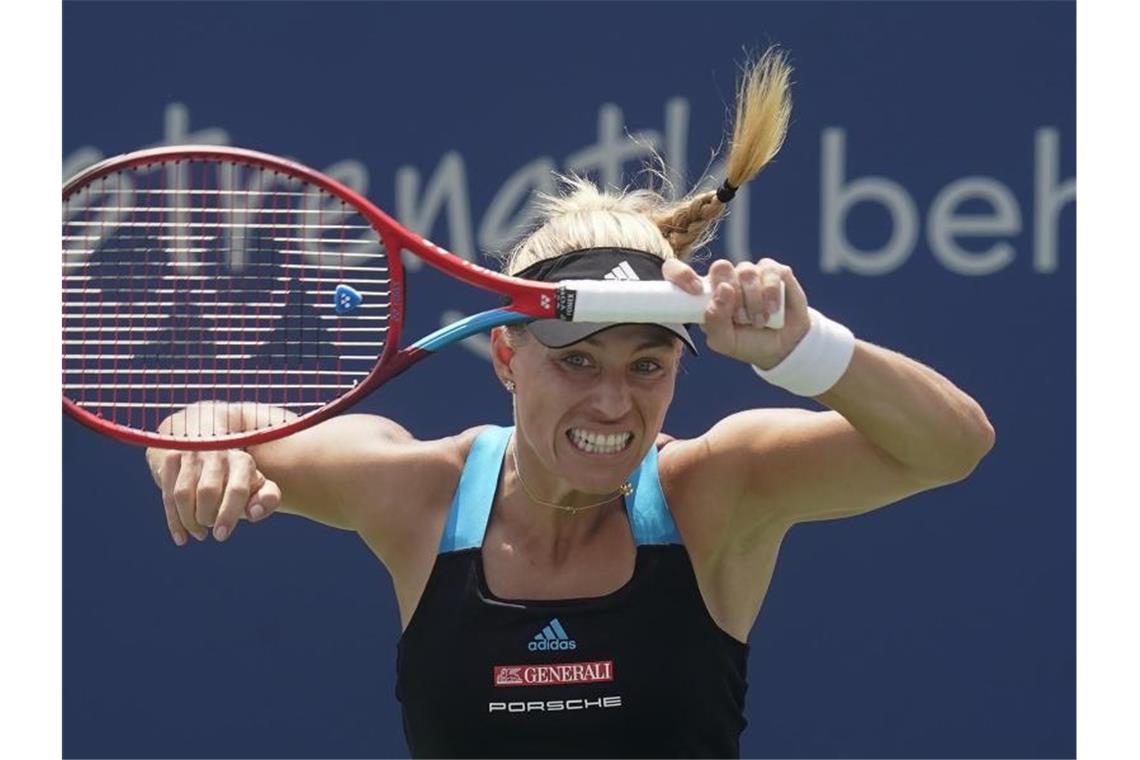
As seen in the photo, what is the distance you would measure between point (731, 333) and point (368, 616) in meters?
2.44

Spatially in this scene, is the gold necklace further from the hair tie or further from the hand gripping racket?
the hair tie

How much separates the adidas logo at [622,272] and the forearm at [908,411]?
1.18ft

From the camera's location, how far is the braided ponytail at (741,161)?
3365 millimetres

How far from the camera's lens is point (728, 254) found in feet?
16.5

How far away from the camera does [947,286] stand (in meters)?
5.04

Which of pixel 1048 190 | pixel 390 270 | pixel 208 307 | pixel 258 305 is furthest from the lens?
pixel 1048 190

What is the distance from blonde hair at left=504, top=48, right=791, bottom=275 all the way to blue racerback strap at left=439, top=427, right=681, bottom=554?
317 millimetres

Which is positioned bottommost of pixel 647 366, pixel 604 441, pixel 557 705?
pixel 557 705

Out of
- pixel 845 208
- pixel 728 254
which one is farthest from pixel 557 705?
pixel 845 208

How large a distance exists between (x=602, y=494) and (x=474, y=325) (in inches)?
17.7

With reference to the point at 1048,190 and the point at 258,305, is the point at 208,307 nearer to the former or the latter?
the point at 258,305

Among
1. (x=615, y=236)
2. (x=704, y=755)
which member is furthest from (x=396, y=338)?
(x=704, y=755)

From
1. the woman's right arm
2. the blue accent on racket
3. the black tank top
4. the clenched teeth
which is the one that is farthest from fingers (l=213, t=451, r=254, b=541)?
the clenched teeth

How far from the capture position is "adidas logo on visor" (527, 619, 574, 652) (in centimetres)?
326
